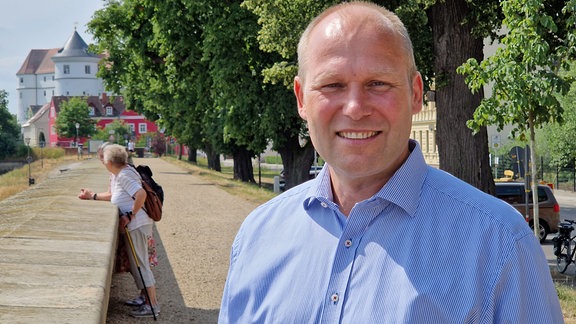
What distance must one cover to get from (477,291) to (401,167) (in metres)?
0.42

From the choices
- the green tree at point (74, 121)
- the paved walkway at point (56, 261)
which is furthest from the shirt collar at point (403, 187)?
the green tree at point (74, 121)

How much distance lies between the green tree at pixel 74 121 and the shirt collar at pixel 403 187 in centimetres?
12480

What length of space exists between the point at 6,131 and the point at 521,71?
11744cm

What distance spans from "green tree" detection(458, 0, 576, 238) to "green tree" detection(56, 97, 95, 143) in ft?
376

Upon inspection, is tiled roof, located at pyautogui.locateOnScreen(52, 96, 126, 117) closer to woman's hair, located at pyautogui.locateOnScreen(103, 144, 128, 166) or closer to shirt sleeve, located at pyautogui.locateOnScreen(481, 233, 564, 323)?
woman's hair, located at pyautogui.locateOnScreen(103, 144, 128, 166)

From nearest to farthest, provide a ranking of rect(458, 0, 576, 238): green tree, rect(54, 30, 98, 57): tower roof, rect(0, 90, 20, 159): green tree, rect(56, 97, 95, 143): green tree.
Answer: rect(458, 0, 576, 238): green tree, rect(0, 90, 20, 159): green tree, rect(56, 97, 95, 143): green tree, rect(54, 30, 98, 57): tower roof

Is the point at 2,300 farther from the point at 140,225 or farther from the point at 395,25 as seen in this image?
the point at 140,225

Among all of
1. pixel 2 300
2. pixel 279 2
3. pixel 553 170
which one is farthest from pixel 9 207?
pixel 553 170

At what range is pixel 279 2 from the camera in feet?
66.8

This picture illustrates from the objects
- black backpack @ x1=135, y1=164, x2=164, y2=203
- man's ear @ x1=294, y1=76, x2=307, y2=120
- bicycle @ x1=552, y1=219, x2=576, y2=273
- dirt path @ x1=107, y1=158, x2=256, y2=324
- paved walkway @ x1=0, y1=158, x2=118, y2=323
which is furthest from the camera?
bicycle @ x1=552, y1=219, x2=576, y2=273

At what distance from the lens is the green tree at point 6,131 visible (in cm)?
11638

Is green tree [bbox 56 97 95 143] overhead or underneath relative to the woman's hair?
overhead

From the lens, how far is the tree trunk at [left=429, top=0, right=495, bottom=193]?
16.2 m

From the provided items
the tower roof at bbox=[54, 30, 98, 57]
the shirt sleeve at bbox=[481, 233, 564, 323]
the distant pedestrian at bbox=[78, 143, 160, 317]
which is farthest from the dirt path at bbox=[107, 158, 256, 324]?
the tower roof at bbox=[54, 30, 98, 57]
